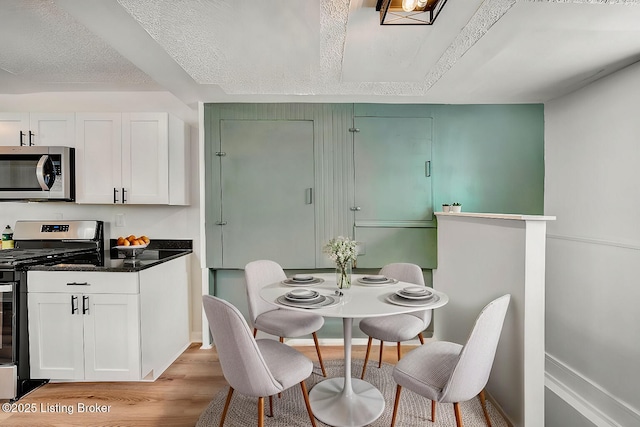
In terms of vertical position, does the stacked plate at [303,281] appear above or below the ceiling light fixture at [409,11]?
below

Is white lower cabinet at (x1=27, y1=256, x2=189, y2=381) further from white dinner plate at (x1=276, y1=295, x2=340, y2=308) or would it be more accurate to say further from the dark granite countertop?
white dinner plate at (x1=276, y1=295, x2=340, y2=308)

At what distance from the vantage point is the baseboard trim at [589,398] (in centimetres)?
206

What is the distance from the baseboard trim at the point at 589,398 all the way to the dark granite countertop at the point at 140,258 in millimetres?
3151

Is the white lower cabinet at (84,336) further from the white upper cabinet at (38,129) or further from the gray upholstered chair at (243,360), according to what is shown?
the white upper cabinet at (38,129)

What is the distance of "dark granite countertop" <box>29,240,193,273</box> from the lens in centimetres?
228

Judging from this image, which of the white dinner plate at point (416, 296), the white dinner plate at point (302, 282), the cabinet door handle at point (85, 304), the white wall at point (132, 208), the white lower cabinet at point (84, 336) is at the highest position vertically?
the white wall at point (132, 208)

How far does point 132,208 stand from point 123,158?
57cm

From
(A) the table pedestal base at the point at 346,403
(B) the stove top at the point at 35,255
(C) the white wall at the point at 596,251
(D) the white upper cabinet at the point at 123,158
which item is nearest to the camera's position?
(A) the table pedestal base at the point at 346,403

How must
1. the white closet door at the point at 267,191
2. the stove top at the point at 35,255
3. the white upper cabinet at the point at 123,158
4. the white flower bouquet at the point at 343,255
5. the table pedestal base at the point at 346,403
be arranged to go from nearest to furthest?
the table pedestal base at the point at 346,403 → the white flower bouquet at the point at 343,255 → the stove top at the point at 35,255 → the white upper cabinet at the point at 123,158 → the white closet door at the point at 267,191

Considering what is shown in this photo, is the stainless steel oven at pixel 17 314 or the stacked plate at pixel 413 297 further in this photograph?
the stainless steel oven at pixel 17 314

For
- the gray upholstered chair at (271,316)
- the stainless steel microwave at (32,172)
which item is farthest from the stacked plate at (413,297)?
the stainless steel microwave at (32,172)

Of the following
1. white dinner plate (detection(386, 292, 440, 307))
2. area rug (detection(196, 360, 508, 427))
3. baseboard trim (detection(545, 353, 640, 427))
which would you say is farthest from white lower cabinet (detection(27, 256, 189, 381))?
baseboard trim (detection(545, 353, 640, 427))

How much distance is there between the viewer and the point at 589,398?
2314 mm

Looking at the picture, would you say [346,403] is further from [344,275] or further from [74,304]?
[74,304]
